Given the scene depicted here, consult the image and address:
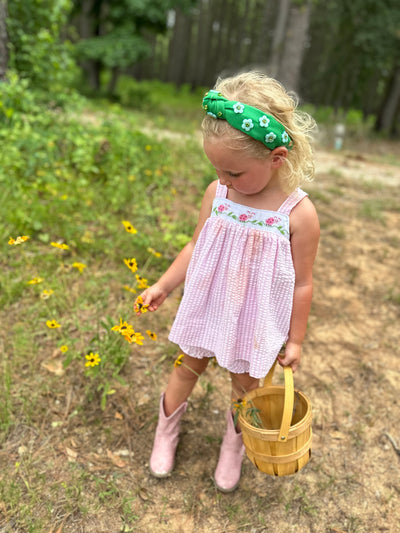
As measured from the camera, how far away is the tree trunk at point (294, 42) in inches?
330

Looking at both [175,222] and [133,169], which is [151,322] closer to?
[175,222]

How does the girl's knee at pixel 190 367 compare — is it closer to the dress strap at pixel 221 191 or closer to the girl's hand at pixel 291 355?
the girl's hand at pixel 291 355

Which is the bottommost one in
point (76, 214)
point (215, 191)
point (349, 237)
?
point (349, 237)

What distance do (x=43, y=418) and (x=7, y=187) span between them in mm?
1986

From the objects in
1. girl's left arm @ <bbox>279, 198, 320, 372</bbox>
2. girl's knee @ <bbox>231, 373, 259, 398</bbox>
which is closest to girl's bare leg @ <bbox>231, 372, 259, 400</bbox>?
girl's knee @ <bbox>231, 373, 259, 398</bbox>

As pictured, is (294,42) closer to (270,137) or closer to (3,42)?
(3,42)

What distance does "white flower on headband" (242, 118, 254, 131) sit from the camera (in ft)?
4.35

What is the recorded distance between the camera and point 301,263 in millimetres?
1580

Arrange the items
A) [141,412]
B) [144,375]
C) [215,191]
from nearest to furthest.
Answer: [215,191] < [141,412] < [144,375]

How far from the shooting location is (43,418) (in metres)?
2.12

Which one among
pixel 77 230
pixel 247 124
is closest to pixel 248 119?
pixel 247 124

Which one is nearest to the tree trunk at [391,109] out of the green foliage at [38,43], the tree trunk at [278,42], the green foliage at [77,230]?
the tree trunk at [278,42]

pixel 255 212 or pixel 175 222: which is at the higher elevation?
pixel 255 212

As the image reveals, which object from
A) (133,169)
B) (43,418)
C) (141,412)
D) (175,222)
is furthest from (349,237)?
(43,418)
